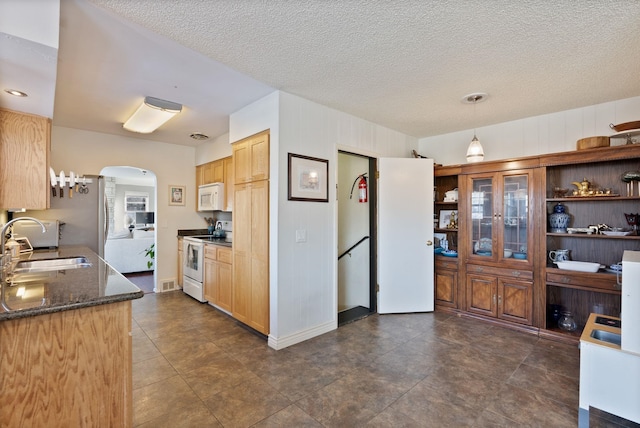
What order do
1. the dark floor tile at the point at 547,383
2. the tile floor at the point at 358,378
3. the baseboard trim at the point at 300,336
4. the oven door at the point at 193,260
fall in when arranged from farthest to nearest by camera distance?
the oven door at the point at 193,260
the baseboard trim at the point at 300,336
the dark floor tile at the point at 547,383
the tile floor at the point at 358,378

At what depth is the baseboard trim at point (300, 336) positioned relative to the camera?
286cm

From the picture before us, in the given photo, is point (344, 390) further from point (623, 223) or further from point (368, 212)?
point (623, 223)

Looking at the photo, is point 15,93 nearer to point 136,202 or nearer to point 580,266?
point 580,266

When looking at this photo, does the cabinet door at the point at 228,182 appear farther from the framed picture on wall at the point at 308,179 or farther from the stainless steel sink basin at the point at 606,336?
the stainless steel sink basin at the point at 606,336

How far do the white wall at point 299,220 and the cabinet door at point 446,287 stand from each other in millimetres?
1588

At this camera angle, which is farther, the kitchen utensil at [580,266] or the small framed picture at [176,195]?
the small framed picture at [176,195]

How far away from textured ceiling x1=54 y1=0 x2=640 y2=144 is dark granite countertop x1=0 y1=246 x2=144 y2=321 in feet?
5.21

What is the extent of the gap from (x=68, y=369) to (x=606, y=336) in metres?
3.13

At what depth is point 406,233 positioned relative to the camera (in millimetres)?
3973

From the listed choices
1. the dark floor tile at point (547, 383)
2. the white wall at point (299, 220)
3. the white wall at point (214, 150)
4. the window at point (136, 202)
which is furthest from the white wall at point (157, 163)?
the dark floor tile at point (547, 383)

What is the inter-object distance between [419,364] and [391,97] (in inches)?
100

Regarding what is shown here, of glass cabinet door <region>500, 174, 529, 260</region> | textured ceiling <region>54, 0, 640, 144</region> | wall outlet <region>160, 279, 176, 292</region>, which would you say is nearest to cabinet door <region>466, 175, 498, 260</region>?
glass cabinet door <region>500, 174, 529, 260</region>

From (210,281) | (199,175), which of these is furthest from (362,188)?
(199,175)

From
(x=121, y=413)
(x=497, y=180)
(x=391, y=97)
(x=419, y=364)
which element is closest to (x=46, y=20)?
(x=121, y=413)
